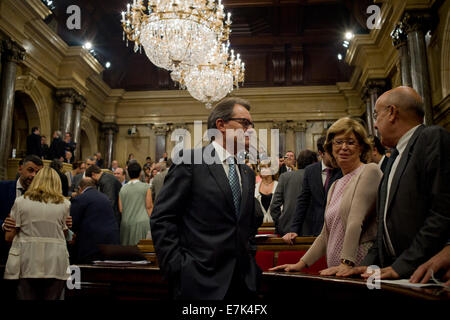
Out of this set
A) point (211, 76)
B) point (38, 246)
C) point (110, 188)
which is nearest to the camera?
point (38, 246)

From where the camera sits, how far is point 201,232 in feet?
5.27

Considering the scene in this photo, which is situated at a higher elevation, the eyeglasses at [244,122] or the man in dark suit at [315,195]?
the eyeglasses at [244,122]

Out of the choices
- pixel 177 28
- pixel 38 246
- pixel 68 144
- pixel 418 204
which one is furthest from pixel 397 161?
pixel 68 144

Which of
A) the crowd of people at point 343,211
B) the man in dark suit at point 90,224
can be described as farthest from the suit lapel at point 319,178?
the man in dark suit at point 90,224

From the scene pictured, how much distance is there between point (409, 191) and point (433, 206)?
0.11 meters

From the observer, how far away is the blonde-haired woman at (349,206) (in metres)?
1.80

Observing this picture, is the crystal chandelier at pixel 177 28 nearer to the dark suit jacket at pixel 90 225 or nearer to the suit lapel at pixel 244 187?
the dark suit jacket at pixel 90 225

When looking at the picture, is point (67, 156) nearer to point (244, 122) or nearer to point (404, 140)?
point (244, 122)

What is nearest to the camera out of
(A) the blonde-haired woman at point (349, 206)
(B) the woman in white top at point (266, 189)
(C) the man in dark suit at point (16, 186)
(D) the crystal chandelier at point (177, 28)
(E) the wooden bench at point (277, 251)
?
(A) the blonde-haired woman at point (349, 206)

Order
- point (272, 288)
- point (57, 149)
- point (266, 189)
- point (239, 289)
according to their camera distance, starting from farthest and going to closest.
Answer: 1. point (57, 149)
2. point (266, 189)
3. point (272, 288)
4. point (239, 289)

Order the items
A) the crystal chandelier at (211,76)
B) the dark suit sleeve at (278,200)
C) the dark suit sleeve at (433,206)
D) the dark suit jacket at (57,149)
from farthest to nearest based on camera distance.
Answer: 1. the dark suit jacket at (57,149)
2. the crystal chandelier at (211,76)
3. the dark suit sleeve at (278,200)
4. the dark suit sleeve at (433,206)

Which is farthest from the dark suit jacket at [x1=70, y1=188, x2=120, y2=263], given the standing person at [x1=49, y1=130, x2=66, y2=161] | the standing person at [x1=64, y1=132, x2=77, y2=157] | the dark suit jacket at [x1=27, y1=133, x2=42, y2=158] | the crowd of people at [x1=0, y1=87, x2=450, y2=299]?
the standing person at [x1=64, y1=132, x2=77, y2=157]

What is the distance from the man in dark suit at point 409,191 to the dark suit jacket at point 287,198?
6.63 ft

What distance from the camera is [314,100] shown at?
597 inches
